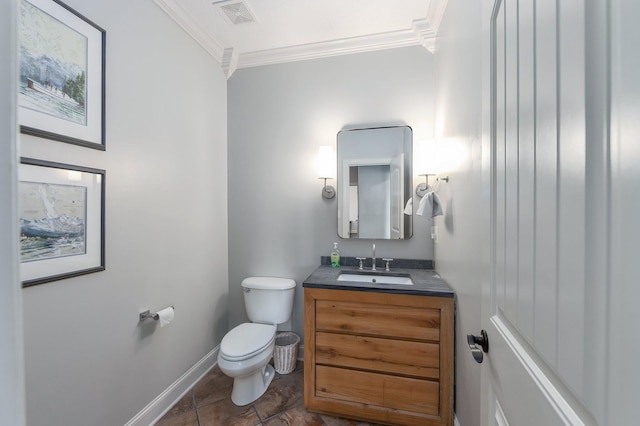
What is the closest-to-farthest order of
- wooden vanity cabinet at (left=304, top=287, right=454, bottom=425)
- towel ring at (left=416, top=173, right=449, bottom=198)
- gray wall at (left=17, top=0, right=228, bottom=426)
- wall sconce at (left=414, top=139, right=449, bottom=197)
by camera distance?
gray wall at (left=17, top=0, right=228, bottom=426), wooden vanity cabinet at (left=304, top=287, right=454, bottom=425), wall sconce at (left=414, top=139, right=449, bottom=197), towel ring at (left=416, top=173, right=449, bottom=198)

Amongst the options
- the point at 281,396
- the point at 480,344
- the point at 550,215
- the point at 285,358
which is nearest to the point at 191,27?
the point at 550,215

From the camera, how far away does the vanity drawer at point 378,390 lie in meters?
1.47

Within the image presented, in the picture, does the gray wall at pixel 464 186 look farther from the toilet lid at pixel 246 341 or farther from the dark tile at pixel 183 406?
the dark tile at pixel 183 406

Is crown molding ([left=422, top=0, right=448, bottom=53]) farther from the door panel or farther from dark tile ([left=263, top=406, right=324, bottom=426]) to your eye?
dark tile ([left=263, top=406, right=324, bottom=426])

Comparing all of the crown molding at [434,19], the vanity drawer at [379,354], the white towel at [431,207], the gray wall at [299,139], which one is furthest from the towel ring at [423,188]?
the vanity drawer at [379,354]

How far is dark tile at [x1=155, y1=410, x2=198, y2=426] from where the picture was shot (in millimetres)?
1584

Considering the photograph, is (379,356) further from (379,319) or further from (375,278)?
(375,278)

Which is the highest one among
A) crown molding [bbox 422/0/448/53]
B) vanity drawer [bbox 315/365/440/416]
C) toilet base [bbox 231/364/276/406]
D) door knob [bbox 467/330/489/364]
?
crown molding [bbox 422/0/448/53]

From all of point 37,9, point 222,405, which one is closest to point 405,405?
point 222,405

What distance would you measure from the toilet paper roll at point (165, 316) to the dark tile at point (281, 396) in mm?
827

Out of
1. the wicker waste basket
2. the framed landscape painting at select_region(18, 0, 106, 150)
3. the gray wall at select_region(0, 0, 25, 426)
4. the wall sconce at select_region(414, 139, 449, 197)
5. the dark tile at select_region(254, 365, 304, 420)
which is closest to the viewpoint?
the gray wall at select_region(0, 0, 25, 426)

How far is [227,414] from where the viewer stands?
1.66m

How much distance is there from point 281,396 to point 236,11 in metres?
2.73

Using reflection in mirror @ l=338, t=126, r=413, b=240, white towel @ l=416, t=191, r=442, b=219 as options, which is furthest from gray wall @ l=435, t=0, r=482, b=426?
reflection in mirror @ l=338, t=126, r=413, b=240
